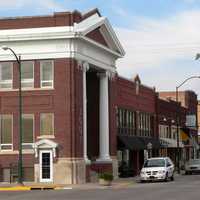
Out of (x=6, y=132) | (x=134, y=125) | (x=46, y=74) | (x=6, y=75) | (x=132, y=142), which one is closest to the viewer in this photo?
(x=46, y=74)

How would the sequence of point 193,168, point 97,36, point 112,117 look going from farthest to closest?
point 193,168, point 112,117, point 97,36

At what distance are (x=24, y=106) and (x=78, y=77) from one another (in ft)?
14.7

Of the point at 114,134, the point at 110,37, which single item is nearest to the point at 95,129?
the point at 114,134

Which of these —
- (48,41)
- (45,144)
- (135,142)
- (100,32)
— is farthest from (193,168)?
(48,41)

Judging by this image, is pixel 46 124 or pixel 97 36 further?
pixel 97 36

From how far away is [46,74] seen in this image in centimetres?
5019

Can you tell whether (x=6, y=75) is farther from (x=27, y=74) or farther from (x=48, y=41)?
(x=48, y=41)

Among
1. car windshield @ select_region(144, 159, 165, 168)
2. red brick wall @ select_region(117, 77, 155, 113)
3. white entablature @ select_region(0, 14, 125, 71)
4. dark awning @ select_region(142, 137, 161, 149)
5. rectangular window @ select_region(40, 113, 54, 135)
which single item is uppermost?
white entablature @ select_region(0, 14, 125, 71)

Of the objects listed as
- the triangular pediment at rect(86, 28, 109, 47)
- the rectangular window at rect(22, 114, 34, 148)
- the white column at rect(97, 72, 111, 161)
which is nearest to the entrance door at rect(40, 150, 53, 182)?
the rectangular window at rect(22, 114, 34, 148)

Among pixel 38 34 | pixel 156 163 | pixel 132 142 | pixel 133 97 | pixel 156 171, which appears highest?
pixel 38 34

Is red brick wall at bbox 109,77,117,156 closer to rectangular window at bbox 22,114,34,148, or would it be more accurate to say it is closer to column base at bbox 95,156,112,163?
column base at bbox 95,156,112,163

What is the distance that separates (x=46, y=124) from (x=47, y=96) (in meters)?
2.03

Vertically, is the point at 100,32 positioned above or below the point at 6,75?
above

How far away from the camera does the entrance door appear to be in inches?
1935
